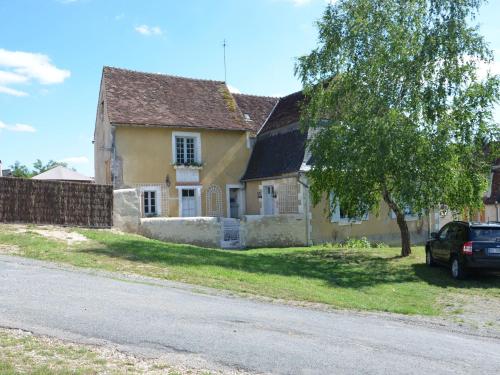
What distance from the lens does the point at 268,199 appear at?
25.7 metres

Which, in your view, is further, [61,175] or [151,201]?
[61,175]

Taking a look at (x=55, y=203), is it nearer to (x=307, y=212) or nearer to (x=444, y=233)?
(x=307, y=212)

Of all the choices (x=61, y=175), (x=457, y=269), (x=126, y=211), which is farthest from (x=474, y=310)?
(x=61, y=175)

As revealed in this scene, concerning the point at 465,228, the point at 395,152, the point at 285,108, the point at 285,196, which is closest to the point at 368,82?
the point at 395,152

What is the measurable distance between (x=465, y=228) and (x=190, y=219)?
35.6 ft

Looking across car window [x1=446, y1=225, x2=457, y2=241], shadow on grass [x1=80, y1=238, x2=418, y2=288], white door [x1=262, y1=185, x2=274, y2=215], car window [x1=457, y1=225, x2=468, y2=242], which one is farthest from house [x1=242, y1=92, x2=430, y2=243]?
car window [x1=457, y1=225, x2=468, y2=242]

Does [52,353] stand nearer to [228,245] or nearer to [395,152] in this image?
[395,152]

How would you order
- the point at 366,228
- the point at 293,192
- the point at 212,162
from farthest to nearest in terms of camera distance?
the point at 212,162, the point at 366,228, the point at 293,192

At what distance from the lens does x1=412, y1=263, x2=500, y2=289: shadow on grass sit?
13.6 metres

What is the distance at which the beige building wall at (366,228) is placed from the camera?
Answer: 2361cm

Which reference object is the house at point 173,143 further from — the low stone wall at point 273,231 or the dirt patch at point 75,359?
the dirt patch at point 75,359

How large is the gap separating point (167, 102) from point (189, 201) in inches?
206

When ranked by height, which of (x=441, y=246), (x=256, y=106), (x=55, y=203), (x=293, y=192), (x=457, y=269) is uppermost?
(x=256, y=106)

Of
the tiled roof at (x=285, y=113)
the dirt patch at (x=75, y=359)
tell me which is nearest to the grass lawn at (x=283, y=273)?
the dirt patch at (x=75, y=359)
